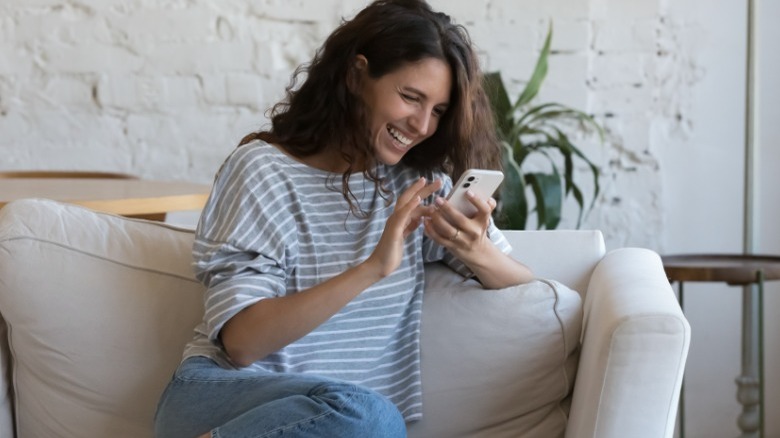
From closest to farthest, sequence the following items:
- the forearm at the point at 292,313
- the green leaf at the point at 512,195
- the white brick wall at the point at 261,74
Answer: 1. the forearm at the point at 292,313
2. the green leaf at the point at 512,195
3. the white brick wall at the point at 261,74

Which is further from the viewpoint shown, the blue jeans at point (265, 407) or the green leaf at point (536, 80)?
the green leaf at point (536, 80)

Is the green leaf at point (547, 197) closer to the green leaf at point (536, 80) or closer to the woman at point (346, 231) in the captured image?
the green leaf at point (536, 80)

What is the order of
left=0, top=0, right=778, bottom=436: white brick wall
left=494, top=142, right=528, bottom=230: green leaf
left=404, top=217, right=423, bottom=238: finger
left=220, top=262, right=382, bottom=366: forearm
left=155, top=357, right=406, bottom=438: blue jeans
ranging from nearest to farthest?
left=155, top=357, right=406, bottom=438: blue jeans → left=220, top=262, right=382, bottom=366: forearm → left=404, top=217, right=423, bottom=238: finger → left=494, top=142, right=528, bottom=230: green leaf → left=0, top=0, right=778, bottom=436: white brick wall

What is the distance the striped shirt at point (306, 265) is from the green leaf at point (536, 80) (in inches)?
40.7

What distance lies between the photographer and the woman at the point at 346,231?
5.46 ft

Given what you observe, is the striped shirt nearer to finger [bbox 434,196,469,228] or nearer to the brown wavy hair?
the brown wavy hair

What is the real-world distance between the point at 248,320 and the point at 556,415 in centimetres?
55

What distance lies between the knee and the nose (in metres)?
0.46

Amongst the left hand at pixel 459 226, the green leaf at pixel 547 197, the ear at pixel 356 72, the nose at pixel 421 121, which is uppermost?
the ear at pixel 356 72

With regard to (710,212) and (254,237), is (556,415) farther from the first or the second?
(710,212)

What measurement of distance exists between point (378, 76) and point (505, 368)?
53cm

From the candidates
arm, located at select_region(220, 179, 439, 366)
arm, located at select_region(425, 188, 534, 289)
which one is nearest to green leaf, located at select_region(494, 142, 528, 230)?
arm, located at select_region(425, 188, 534, 289)

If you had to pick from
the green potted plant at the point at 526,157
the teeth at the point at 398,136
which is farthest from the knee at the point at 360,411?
the green potted plant at the point at 526,157

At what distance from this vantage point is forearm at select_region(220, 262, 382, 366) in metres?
1.66
